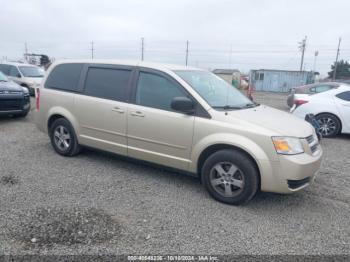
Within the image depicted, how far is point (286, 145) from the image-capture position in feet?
11.8

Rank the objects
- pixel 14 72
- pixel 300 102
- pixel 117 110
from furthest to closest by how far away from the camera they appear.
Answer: pixel 14 72 → pixel 300 102 → pixel 117 110

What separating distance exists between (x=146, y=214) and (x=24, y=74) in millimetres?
12559

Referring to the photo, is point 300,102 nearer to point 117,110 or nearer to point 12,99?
point 117,110

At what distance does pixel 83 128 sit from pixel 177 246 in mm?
2937

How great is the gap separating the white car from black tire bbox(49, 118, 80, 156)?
19.0 feet

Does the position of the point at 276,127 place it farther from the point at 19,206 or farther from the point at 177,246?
the point at 19,206

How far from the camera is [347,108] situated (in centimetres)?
794

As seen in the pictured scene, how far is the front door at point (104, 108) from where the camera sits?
472 cm

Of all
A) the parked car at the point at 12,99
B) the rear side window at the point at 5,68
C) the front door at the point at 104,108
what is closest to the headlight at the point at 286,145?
the front door at the point at 104,108

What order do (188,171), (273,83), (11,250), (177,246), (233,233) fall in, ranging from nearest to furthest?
(11,250)
(177,246)
(233,233)
(188,171)
(273,83)

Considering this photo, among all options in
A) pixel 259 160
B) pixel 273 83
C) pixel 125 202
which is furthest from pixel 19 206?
pixel 273 83

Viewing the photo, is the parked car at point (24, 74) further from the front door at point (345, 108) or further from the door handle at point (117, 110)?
the front door at point (345, 108)

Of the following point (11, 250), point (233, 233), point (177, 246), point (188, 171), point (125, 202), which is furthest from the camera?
point (188, 171)

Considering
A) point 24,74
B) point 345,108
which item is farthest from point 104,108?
point 24,74
